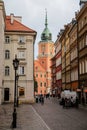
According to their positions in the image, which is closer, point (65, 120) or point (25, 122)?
point (25, 122)

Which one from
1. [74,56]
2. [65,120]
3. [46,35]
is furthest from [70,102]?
[46,35]

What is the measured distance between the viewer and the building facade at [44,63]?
18088 cm

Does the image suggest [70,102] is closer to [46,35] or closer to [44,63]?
[44,63]

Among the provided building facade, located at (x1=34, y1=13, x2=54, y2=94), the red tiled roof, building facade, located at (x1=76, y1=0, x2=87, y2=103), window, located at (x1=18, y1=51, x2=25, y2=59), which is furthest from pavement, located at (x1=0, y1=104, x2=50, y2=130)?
building facade, located at (x1=34, y1=13, x2=54, y2=94)

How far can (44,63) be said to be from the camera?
18312 cm

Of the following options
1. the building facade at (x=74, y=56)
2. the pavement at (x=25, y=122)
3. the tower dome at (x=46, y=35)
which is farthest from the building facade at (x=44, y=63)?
the pavement at (x=25, y=122)

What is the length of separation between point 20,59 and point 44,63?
4438 inches

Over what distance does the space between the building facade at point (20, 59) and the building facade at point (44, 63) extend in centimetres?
10767

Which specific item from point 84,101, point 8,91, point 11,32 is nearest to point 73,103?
point 84,101

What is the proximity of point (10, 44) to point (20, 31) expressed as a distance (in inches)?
121

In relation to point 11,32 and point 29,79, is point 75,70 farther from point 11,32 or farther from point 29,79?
point 11,32

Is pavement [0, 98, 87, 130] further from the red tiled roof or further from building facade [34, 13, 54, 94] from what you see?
building facade [34, 13, 54, 94]

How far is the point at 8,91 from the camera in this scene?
68.9 m

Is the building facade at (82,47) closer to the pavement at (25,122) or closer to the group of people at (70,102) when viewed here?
the group of people at (70,102)
